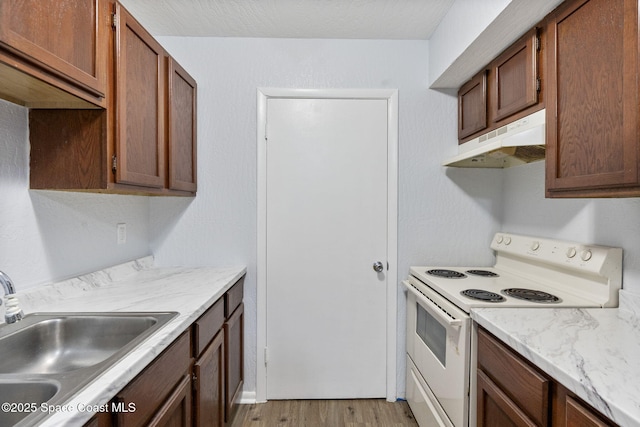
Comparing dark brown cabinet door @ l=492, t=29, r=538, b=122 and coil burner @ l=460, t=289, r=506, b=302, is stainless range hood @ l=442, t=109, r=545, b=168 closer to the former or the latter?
dark brown cabinet door @ l=492, t=29, r=538, b=122

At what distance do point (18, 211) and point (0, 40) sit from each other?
71cm

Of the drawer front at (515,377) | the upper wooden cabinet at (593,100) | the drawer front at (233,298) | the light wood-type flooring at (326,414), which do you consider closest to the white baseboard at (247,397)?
the light wood-type flooring at (326,414)

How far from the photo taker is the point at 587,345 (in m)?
0.95

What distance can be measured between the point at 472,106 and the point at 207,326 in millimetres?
1903

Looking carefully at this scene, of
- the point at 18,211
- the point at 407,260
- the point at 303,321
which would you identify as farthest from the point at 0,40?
the point at 407,260

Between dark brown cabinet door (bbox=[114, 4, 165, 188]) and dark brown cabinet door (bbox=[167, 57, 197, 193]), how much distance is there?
75mm

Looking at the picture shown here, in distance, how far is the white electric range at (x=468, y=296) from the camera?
1323 millimetres

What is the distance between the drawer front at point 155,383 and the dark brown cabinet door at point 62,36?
91cm

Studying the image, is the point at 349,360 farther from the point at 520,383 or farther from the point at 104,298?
the point at 104,298

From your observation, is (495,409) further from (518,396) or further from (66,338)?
(66,338)

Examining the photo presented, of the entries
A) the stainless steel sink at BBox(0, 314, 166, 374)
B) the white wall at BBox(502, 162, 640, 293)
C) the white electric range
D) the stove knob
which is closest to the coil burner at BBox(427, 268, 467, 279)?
the white electric range

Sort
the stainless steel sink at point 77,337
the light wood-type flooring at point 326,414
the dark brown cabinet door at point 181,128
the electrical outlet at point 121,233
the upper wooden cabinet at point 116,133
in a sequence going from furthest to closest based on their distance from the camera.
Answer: the light wood-type flooring at point 326,414, the electrical outlet at point 121,233, the dark brown cabinet door at point 181,128, the upper wooden cabinet at point 116,133, the stainless steel sink at point 77,337

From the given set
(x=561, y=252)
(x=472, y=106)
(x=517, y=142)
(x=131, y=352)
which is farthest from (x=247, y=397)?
(x=472, y=106)

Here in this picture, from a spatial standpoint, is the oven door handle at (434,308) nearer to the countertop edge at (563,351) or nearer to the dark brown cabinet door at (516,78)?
the countertop edge at (563,351)
